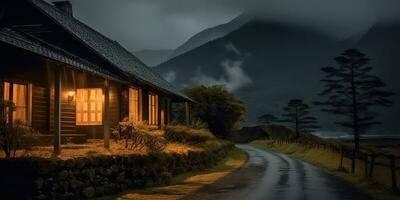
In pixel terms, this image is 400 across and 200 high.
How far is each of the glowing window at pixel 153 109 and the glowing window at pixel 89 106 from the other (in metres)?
6.39

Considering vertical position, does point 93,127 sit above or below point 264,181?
above

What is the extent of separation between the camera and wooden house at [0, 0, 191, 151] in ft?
52.7

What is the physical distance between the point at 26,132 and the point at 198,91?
34571 mm

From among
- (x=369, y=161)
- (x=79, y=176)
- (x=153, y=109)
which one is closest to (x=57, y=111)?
(x=79, y=176)

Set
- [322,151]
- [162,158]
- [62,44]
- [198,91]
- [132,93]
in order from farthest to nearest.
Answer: [198,91] < [322,151] < [132,93] < [62,44] < [162,158]

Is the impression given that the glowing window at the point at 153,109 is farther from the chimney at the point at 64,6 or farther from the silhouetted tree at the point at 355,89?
the silhouetted tree at the point at 355,89

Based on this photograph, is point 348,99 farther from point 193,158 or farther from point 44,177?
point 44,177

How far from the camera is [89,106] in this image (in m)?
23.4

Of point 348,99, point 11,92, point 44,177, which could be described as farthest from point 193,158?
point 348,99

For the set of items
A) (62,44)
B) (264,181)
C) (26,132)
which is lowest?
(264,181)

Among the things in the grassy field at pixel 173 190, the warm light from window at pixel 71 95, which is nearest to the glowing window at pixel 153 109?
the warm light from window at pixel 71 95

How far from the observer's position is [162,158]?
60.0 feet

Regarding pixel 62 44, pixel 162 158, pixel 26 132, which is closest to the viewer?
pixel 26 132

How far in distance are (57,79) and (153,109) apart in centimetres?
1594
